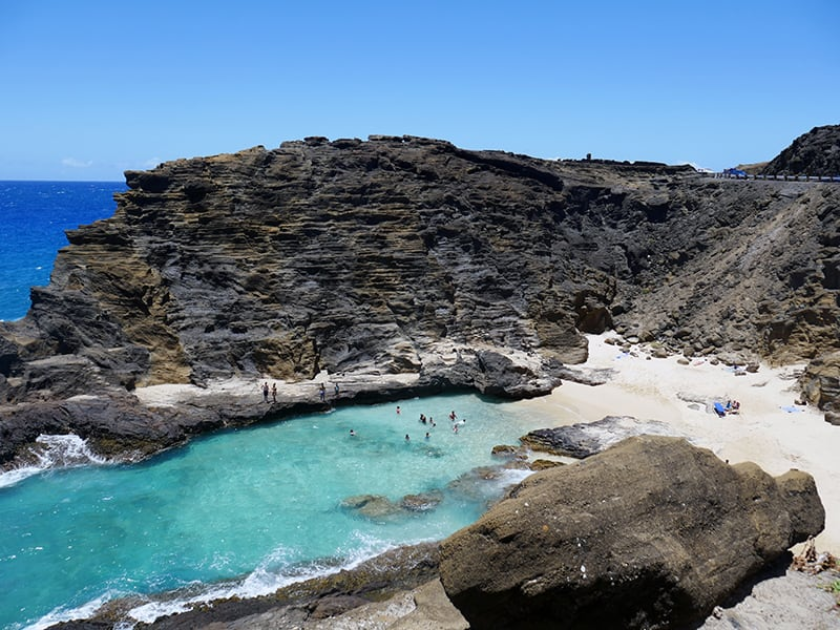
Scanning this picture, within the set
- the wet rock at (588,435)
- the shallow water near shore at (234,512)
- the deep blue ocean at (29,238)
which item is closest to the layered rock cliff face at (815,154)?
the wet rock at (588,435)

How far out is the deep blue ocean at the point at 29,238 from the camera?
59497mm

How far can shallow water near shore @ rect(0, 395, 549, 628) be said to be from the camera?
1884 cm

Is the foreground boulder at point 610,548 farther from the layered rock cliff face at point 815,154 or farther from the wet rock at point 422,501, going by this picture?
the layered rock cliff face at point 815,154

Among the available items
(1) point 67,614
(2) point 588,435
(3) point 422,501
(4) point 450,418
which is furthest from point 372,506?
(2) point 588,435

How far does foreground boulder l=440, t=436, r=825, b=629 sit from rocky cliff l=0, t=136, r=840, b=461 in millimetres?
19936

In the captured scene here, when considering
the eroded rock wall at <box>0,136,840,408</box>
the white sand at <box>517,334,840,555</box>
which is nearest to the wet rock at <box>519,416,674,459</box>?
the white sand at <box>517,334,840,555</box>

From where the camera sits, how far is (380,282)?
37.3m

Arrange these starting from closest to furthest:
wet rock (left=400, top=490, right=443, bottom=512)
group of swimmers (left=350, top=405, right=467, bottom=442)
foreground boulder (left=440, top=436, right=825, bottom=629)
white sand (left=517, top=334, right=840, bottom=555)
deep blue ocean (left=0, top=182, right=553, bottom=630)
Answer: foreground boulder (left=440, top=436, right=825, bottom=629) → deep blue ocean (left=0, top=182, right=553, bottom=630) → wet rock (left=400, top=490, right=443, bottom=512) → white sand (left=517, top=334, right=840, bottom=555) → group of swimmers (left=350, top=405, right=467, bottom=442)

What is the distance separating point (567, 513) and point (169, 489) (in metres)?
18.4

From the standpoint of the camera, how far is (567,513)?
11.2 m

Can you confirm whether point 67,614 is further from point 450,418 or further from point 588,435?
point 588,435

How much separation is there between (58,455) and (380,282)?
18778mm

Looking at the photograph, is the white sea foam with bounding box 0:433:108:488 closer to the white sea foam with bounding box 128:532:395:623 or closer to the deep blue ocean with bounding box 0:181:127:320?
the white sea foam with bounding box 128:532:395:623

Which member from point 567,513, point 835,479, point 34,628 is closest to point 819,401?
point 835,479
